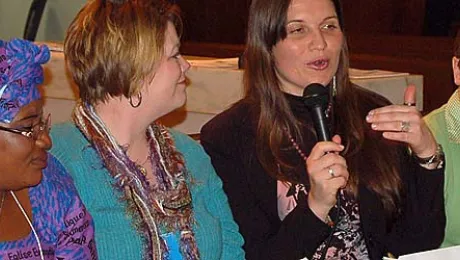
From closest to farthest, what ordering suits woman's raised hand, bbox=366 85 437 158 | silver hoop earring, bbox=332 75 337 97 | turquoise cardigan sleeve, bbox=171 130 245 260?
woman's raised hand, bbox=366 85 437 158 → turquoise cardigan sleeve, bbox=171 130 245 260 → silver hoop earring, bbox=332 75 337 97

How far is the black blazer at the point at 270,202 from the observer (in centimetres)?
213

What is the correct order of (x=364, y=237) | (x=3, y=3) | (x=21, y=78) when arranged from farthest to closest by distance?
(x=3, y=3) → (x=364, y=237) → (x=21, y=78)

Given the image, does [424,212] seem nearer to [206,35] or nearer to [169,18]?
[169,18]

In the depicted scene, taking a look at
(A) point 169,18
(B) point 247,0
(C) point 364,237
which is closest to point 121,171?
(A) point 169,18

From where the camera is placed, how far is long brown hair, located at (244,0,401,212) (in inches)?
84.7

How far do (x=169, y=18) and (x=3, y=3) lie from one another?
5.16 m

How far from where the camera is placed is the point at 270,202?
7.03 feet

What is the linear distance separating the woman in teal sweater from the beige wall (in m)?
4.49

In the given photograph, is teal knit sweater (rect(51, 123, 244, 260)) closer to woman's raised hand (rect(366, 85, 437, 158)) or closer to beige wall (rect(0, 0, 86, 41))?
woman's raised hand (rect(366, 85, 437, 158))

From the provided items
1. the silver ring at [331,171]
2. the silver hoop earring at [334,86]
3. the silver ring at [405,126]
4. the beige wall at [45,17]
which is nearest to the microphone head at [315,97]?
the silver ring at [331,171]

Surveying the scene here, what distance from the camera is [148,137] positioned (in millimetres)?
2029

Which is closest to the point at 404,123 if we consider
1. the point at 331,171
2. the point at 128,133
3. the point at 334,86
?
the point at 331,171

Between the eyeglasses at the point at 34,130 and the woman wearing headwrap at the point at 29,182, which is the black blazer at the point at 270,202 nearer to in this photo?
the woman wearing headwrap at the point at 29,182

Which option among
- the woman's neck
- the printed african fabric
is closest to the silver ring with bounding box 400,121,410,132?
the printed african fabric
